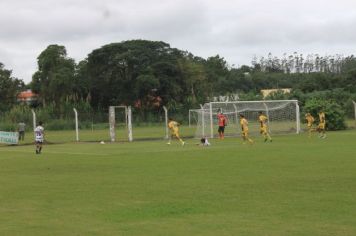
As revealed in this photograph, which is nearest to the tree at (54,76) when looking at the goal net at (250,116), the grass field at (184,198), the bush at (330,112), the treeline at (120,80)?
the treeline at (120,80)

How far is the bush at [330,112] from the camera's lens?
153 ft

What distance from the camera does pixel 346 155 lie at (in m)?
21.5

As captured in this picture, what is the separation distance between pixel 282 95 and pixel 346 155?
5336 cm

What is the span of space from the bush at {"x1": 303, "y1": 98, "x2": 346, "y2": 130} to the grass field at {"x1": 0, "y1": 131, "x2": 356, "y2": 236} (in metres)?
26.6

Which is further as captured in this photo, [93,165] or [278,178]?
[93,165]

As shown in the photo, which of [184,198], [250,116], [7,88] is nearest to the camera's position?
[184,198]

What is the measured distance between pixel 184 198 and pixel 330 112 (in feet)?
119

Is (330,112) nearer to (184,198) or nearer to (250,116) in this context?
(250,116)

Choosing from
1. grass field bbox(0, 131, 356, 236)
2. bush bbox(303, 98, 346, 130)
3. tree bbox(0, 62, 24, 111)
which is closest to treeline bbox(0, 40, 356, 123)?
tree bbox(0, 62, 24, 111)

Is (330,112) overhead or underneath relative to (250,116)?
overhead

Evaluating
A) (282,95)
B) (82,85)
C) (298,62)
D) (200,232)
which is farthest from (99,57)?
(298,62)

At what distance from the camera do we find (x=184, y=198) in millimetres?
12094

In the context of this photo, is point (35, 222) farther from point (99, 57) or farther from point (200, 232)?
point (99, 57)

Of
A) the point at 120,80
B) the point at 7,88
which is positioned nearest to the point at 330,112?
the point at 120,80
